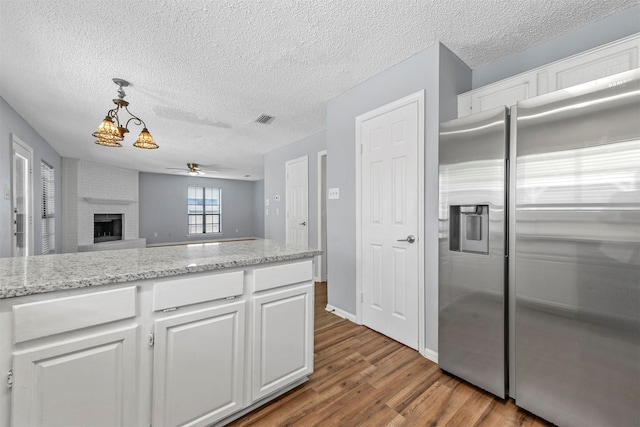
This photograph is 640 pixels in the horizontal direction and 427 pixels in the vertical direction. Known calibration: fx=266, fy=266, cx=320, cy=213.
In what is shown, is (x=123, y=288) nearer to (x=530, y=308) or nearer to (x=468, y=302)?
(x=468, y=302)

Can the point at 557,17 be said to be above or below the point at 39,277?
above

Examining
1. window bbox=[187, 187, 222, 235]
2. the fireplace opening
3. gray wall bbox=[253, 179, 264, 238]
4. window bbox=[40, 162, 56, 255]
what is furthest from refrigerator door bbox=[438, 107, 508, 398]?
window bbox=[187, 187, 222, 235]

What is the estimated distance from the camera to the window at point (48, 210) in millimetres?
4957

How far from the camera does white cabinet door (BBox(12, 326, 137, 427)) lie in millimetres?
984

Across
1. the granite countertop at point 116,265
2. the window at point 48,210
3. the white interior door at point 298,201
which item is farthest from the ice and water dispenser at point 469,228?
the window at point 48,210

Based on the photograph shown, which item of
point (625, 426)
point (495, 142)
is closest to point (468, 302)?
point (625, 426)

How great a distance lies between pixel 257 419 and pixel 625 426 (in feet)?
5.98

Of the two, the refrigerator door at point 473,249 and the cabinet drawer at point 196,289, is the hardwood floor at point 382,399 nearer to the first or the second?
the refrigerator door at point 473,249

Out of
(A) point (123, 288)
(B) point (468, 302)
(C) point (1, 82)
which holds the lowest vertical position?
(B) point (468, 302)

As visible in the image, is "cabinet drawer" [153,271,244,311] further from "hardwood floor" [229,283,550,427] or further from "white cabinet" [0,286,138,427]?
"hardwood floor" [229,283,550,427]

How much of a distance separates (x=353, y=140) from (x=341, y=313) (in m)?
1.93

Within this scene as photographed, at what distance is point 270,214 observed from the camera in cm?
585

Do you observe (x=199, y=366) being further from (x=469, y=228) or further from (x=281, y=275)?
(x=469, y=228)

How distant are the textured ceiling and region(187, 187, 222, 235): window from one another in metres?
6.53
